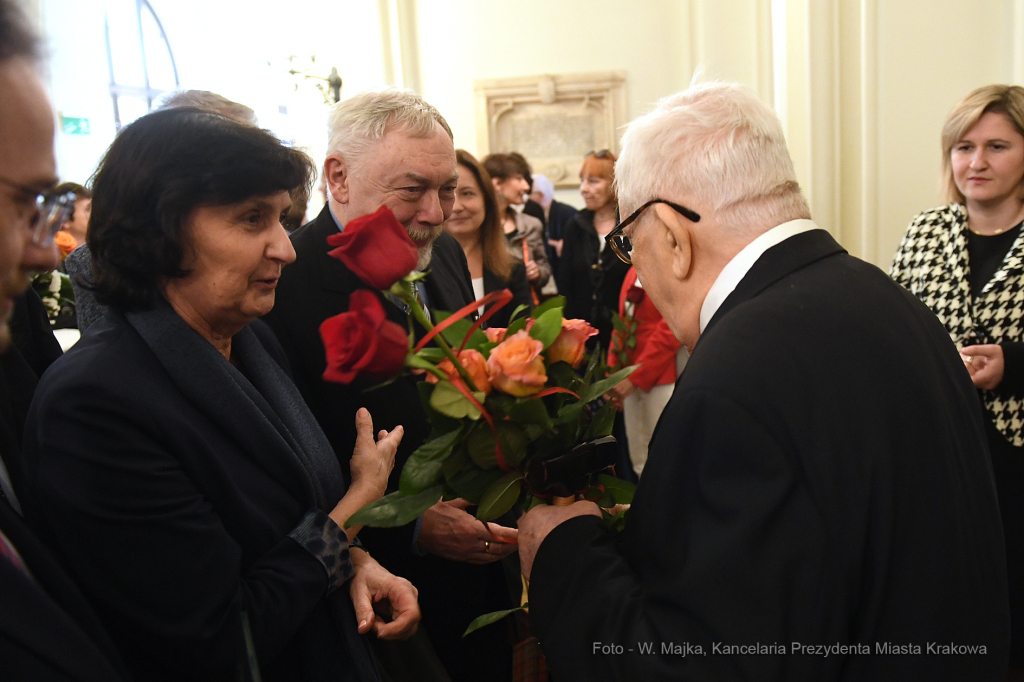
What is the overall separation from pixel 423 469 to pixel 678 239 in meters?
0.59

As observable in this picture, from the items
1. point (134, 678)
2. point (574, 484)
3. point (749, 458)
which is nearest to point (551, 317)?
point (574, 484)

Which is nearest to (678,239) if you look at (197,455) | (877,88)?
(197,455)

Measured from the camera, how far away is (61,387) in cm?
125

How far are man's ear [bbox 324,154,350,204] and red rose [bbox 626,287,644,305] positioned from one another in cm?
192

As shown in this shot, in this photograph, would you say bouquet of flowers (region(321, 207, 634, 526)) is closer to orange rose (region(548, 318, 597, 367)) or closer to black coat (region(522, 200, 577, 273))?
orange rose (region(548, 318, 597, 367))

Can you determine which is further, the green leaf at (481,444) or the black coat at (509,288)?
the black coat at (509,288)

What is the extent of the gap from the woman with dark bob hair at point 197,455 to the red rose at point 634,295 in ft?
7.57

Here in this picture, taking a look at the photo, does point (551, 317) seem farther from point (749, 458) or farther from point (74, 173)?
point (74, 173)

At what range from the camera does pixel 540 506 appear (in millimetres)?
1370

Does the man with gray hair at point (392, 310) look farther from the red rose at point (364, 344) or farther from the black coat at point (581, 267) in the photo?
the black coat at point (581, 267)

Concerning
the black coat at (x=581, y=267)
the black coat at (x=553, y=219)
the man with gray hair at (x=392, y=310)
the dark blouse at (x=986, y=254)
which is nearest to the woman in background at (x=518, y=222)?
the black coat at (x=581, y=267)

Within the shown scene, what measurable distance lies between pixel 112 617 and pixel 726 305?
1.17 m

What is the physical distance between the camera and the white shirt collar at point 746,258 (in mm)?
1251

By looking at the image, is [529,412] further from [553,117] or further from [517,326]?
[553,117]
